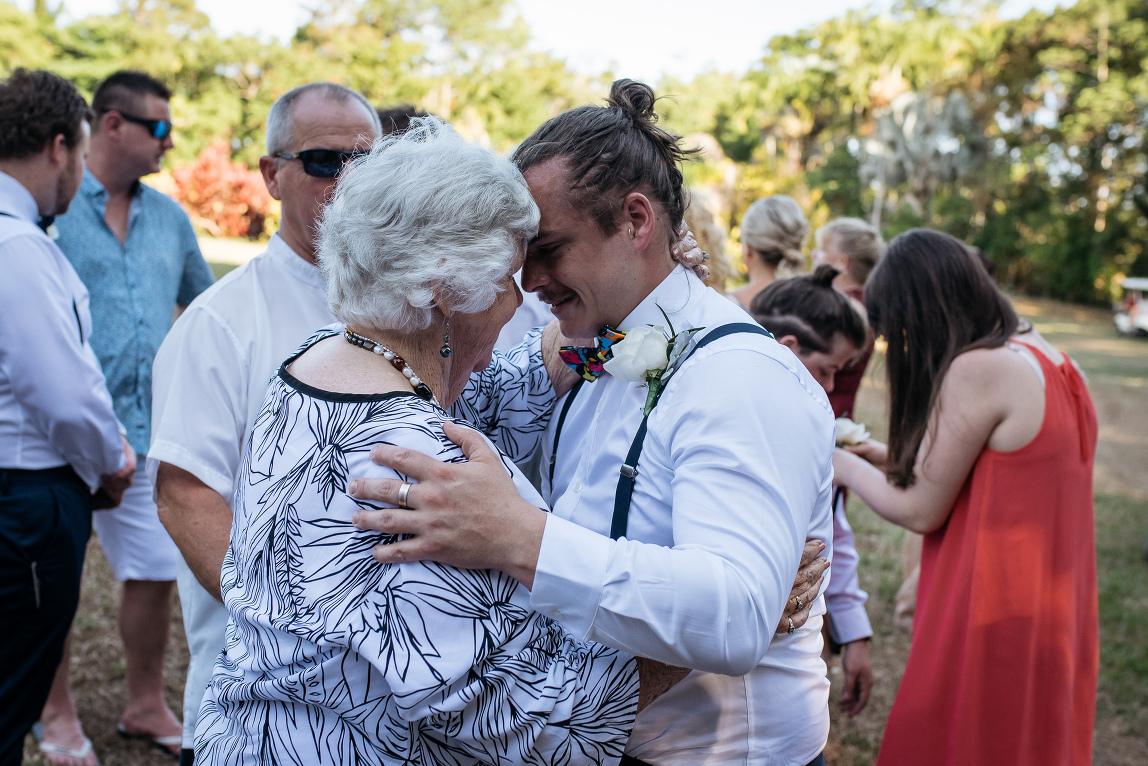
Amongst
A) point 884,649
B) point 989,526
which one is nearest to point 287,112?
point 989,526

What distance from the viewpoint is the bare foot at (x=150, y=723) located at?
13.3 ft

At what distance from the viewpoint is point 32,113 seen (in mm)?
3184

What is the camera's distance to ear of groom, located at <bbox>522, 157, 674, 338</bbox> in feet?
5.98

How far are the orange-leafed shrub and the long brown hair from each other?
2703 centimetres

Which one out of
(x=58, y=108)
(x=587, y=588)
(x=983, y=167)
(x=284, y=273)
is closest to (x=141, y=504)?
(x=58, y=108)

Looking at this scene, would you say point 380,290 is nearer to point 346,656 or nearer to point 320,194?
point 346,656

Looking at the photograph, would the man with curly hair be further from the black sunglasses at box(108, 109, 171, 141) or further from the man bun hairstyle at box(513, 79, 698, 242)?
the man bun hairstyle at box(513, 79, 698, 242)

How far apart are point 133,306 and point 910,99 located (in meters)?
39.2

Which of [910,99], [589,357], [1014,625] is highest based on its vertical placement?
[910,99]

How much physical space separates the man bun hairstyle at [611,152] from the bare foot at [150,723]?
363cm

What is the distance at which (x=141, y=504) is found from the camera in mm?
4117

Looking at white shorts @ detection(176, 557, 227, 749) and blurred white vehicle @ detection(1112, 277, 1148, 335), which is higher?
white shorts @ detection(176, 557, 227, 749)

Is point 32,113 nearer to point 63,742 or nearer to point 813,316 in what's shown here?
point 63,742

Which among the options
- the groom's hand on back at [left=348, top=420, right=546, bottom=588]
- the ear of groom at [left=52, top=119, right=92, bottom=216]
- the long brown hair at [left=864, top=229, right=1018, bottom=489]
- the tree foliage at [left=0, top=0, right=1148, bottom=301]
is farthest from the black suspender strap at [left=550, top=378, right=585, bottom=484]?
the tree foliage at [left=0, top=0, right=1148, bottom=301]
